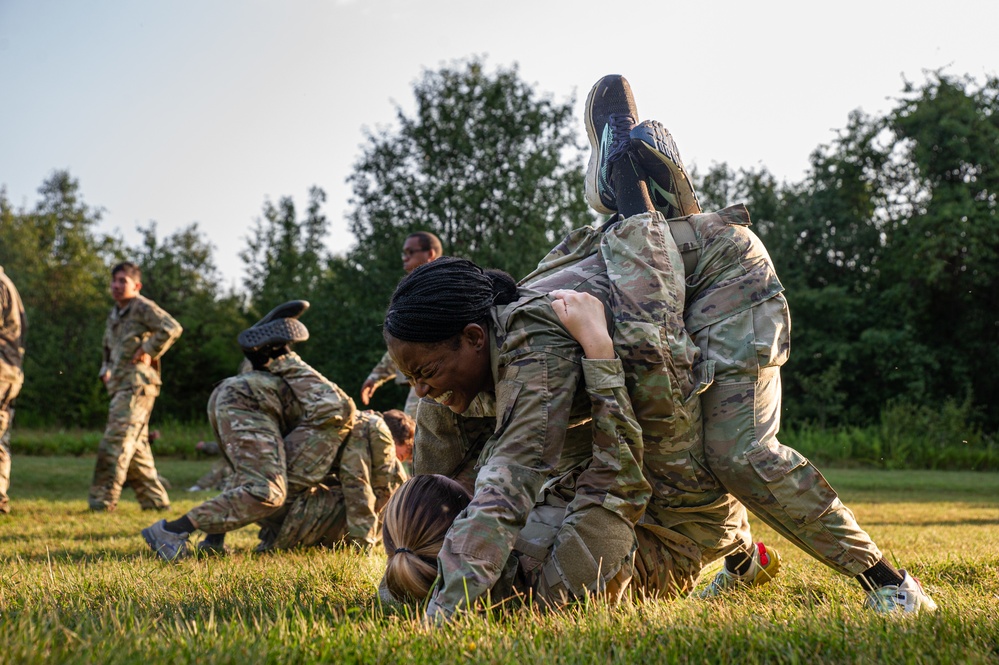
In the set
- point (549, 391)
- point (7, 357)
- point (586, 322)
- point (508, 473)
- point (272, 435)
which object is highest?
point (586, 322)

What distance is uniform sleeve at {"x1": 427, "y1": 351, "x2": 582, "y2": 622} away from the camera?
3135 millimetres

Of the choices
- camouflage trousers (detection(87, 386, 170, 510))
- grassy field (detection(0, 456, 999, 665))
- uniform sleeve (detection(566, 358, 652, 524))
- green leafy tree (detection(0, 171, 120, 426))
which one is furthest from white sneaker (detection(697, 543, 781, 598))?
green leafy tree (detection(0, 171, 120, 426))

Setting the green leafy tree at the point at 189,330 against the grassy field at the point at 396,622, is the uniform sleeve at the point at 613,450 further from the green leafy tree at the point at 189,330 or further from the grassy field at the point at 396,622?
the green leafy tree at the point at 189,330

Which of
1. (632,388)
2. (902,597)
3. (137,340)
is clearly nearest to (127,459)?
(137,340)

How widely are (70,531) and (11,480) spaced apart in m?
6.76

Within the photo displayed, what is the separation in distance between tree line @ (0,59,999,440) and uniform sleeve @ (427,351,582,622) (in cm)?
2333

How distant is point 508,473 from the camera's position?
329 cm

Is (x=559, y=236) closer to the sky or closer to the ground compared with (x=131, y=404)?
closer to the sky

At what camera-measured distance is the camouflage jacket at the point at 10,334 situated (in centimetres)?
1000

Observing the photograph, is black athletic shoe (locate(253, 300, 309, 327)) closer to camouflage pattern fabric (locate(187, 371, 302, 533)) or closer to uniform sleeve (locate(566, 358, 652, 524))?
camouflage pattern fabric (locate(187, 371, 302, 533))

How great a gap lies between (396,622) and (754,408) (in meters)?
1.82

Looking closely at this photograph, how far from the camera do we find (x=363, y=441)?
23.8ft

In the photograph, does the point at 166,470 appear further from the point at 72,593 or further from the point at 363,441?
the point at 72,593

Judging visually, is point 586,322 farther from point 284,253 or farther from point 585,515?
point 284,253
